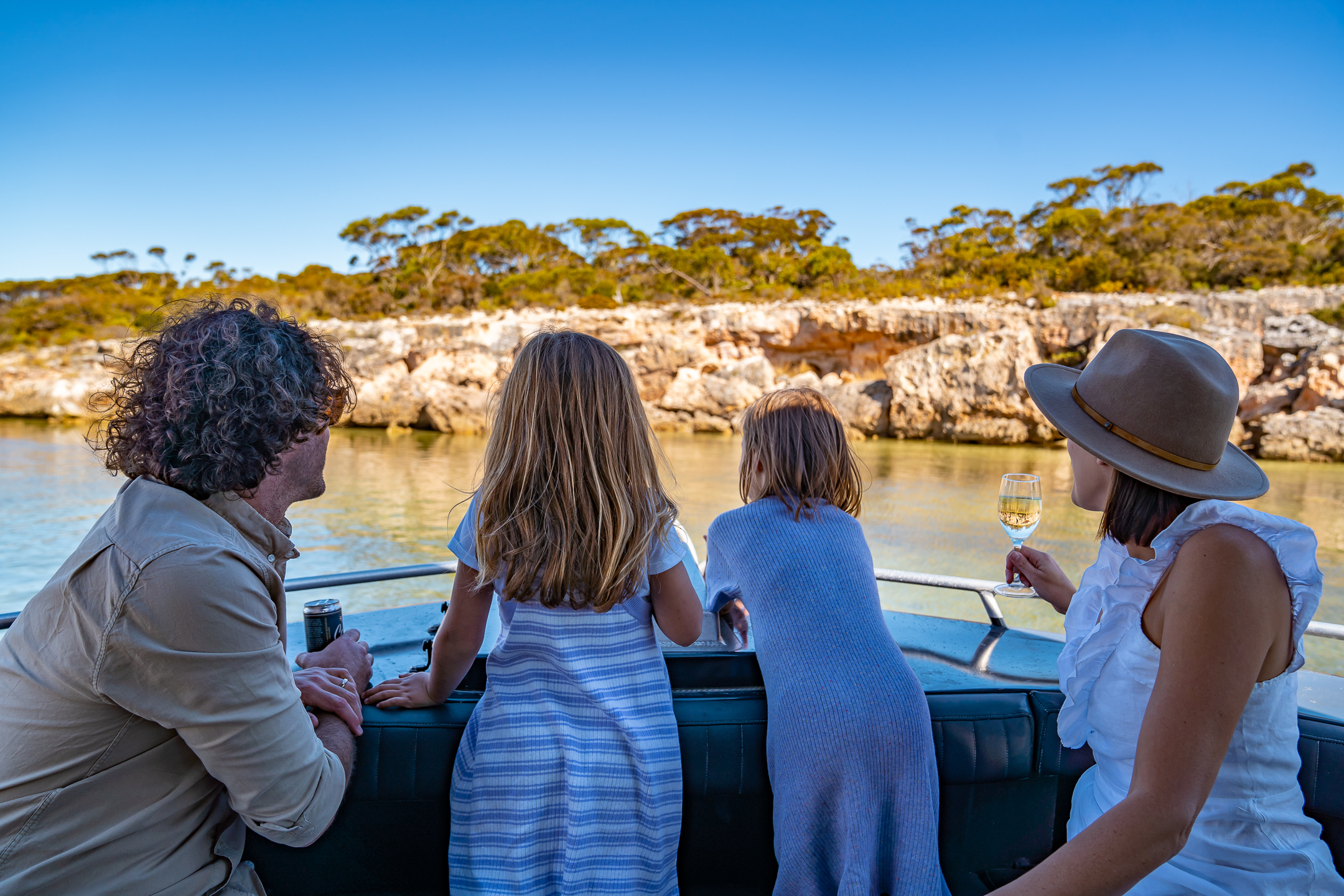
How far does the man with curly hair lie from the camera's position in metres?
0.85

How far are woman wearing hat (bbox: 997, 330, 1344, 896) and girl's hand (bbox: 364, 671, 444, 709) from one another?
910 mm

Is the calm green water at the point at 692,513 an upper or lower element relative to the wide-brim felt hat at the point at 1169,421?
lower

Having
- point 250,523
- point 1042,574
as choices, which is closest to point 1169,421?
point 1042,574

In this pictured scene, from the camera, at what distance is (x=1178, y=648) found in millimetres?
836

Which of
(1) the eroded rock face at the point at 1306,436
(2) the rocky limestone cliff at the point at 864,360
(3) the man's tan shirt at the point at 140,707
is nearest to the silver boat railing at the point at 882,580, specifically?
(3) the man's tan shirt at the point at 140,707

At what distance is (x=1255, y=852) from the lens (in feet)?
3.10

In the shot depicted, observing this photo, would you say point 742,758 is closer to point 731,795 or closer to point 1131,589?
point 731,795

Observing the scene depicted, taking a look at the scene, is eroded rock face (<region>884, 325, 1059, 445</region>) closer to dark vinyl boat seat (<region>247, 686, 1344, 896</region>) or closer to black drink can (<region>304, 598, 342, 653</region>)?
dark vinyl boat seat (<region>247, 686, 1344, 896</region>)

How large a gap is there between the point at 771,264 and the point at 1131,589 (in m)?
33.6

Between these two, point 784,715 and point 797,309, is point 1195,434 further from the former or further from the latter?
point 797,309

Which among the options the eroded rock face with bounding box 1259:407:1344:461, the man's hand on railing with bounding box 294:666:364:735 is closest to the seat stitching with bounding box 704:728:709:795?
the man's hand on railing with bounding box 294:666:364:735

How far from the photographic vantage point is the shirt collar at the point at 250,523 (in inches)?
39.2

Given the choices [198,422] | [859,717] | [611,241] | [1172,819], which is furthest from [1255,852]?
[611,241]

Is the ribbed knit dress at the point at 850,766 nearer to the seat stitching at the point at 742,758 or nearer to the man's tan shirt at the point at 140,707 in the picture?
the seat stitching at the point at 742,758
